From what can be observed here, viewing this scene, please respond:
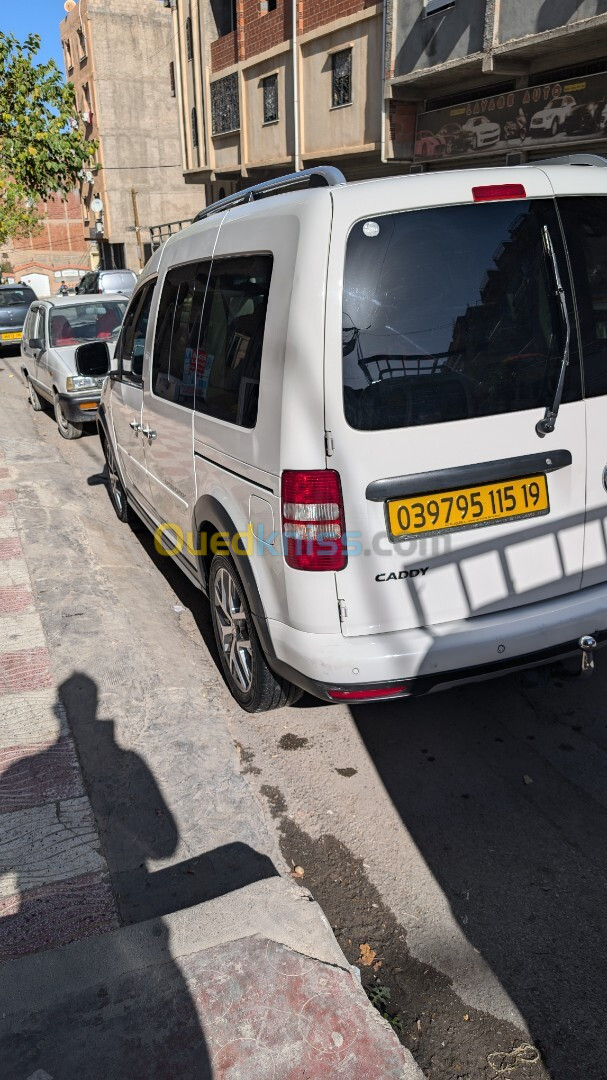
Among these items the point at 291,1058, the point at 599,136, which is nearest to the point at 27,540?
the point at 291,1058

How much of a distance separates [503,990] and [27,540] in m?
4.92

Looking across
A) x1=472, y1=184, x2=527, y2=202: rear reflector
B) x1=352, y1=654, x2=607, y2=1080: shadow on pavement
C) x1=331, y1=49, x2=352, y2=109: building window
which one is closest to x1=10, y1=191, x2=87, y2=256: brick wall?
x1=331, y1=49, x2=352, y2=109: building window

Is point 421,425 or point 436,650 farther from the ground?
point 421,425

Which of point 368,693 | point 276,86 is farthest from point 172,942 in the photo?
point 276,86

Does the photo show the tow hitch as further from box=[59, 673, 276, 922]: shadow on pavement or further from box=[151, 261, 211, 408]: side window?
box=[151, 261, 211, 408]: side window

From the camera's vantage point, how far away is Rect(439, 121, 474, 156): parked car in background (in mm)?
14633

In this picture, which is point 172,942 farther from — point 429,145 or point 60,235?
point 60,235

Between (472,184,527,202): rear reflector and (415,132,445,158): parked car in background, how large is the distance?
14023mm

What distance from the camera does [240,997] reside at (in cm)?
221

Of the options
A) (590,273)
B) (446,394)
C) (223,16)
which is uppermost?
(223,16)

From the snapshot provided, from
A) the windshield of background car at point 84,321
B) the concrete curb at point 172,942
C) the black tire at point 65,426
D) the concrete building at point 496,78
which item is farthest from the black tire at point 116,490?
the concrete building at point 496,78

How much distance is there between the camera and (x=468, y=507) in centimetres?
286

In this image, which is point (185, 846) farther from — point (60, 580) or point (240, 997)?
point (60, 580)

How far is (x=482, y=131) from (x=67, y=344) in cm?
866
